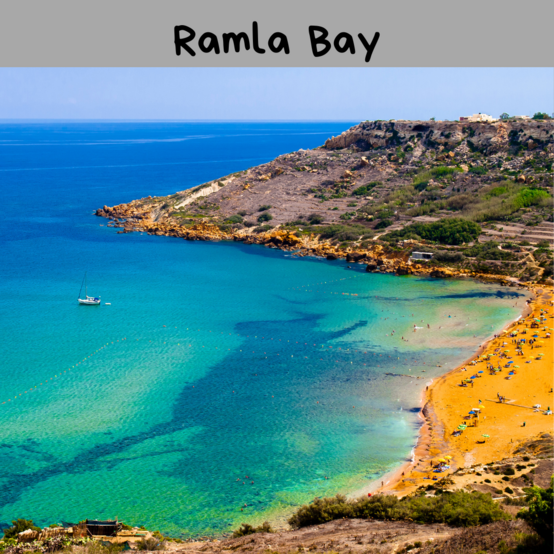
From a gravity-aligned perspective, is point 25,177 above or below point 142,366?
above

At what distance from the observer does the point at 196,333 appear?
44188 mm

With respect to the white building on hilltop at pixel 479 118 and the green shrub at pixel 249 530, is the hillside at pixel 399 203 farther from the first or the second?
the green shrub at pixel 249 530

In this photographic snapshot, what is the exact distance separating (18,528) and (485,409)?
75.1ft

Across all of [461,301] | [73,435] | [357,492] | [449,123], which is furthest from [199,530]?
[449,123]

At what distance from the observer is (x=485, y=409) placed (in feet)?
107

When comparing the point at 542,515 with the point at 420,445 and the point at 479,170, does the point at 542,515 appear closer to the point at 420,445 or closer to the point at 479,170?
the point at 420,445

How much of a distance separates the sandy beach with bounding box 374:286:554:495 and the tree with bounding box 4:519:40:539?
13.3m

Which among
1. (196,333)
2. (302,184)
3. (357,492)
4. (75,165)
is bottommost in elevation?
(357,492)

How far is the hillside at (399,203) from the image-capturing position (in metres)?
64.8

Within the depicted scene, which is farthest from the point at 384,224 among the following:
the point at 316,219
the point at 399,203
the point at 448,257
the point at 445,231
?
the point at 448,257

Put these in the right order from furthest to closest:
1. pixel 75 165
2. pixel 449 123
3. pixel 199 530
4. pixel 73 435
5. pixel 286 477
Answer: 1. pixel 75 165
2. pixel 449 123
3. pixel 73 435
4. pixel 286 477
5. pixel 199 530

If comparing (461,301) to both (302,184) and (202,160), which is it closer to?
(302,184)

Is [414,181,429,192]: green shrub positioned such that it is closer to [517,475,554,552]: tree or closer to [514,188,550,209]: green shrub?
[514,188,550,209]: green shrub

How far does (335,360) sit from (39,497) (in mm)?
19978
